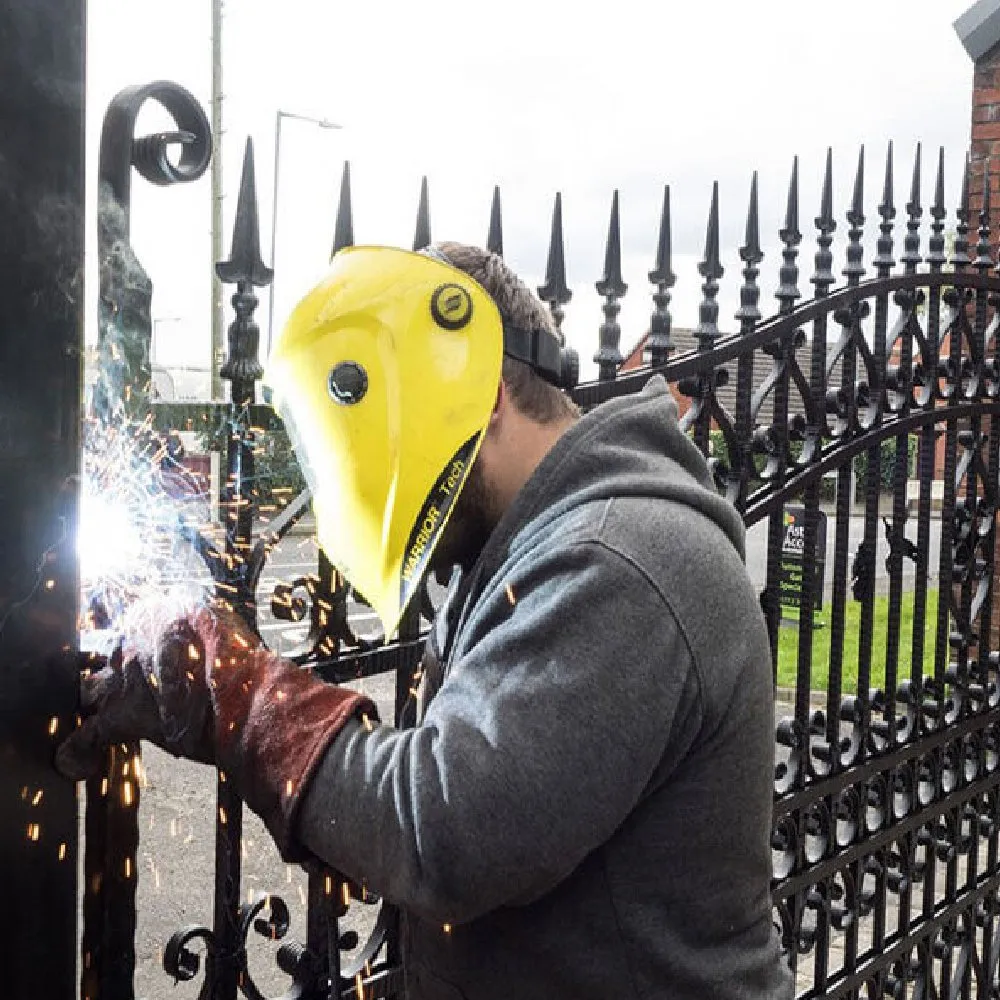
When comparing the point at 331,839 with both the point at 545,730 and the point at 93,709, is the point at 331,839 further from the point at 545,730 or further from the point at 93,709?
the point at 93,709

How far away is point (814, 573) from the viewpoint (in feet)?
12.0

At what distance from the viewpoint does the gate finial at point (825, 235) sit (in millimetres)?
3693

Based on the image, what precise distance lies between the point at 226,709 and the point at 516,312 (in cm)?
79

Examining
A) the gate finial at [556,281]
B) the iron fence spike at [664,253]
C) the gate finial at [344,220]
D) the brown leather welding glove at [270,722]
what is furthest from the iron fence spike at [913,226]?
the brown leather welding glove at [270,722]

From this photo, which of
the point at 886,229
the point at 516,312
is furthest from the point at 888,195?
the point at 516,312

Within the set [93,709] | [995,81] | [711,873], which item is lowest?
[711,873]

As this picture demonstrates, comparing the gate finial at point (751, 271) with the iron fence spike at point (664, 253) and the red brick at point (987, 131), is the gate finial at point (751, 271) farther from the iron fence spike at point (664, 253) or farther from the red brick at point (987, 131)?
the red brick at point (987, 131)

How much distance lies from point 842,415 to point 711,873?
88.6 inches

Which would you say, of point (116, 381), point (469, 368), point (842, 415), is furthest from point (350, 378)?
point (842, 415)

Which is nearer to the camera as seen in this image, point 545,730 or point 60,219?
point 545,730

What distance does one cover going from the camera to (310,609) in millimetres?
2410

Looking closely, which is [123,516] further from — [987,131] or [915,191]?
[987,131]

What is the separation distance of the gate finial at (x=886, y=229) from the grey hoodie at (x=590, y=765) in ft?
7.45

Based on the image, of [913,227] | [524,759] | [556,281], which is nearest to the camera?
[524,759]
